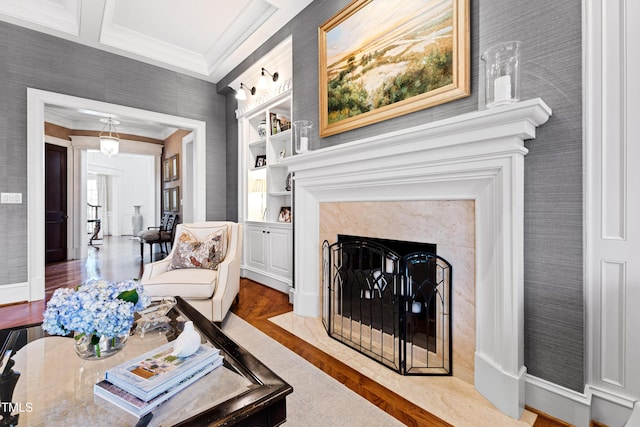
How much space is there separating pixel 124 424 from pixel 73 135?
6953 millimetres

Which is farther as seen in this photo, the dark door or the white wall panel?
the dark door

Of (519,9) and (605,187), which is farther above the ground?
(519,9)

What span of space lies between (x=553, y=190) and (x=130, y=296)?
1920 millimetres

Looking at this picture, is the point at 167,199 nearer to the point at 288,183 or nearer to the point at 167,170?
the point at 167,170

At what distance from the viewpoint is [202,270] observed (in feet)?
8.59

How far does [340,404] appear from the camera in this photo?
1.51 m

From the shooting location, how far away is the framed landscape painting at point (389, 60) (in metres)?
1.81

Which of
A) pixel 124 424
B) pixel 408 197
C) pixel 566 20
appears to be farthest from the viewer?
pixel 408 197

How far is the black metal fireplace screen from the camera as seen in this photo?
1831 millimetres

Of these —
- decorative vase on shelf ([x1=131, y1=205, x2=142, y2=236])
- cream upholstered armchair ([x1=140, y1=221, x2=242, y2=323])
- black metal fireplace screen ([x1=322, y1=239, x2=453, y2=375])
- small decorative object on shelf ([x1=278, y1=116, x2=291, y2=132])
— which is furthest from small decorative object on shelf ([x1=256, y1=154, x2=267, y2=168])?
decorative vase on shelf ([x1=131, y1=205, x2=142, y2=236])

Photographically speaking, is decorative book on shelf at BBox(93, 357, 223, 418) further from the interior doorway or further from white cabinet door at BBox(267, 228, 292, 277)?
the interior doorway

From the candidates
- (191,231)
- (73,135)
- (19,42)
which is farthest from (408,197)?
(73,135)

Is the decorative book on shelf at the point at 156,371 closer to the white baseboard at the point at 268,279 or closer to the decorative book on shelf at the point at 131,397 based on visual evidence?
the decorative book on shelf at the point at 131,397

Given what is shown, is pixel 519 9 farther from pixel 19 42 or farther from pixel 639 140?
pixel 19 42
